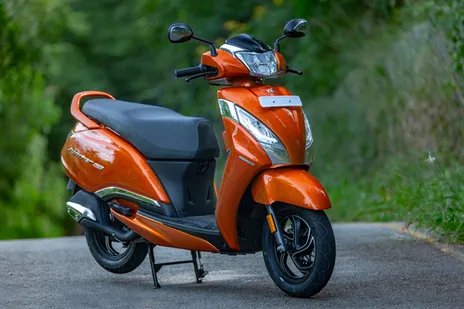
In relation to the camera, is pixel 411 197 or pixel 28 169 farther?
pixel 28 169

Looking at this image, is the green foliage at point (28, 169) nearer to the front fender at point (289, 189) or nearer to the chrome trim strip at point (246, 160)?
the chrome trim strip at point (246, 160)

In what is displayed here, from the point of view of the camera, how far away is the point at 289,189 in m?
7.64

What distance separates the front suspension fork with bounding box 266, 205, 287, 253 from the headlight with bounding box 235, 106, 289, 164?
0.90 ft

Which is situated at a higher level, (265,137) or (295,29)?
(295,29)

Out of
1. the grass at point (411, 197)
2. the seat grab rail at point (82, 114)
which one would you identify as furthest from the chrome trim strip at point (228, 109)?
the grass at point (411, 197)

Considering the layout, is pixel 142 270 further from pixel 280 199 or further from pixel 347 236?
pixel 347 236

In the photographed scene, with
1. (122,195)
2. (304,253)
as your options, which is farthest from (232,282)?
(304,253)

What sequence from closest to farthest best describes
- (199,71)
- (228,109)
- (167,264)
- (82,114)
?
1. (228,109)
2. (199,71)
3. (167,264)
4. (82,114)

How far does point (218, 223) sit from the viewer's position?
807 cm

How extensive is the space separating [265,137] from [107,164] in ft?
4.57

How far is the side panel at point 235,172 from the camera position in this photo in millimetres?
7828

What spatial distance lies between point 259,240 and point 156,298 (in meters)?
0.66

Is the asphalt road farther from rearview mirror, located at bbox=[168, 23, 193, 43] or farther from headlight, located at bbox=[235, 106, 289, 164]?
rearview mirror, located at bbox=[168, 23, 193, 43]

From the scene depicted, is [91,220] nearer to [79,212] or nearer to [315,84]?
[79,212]
